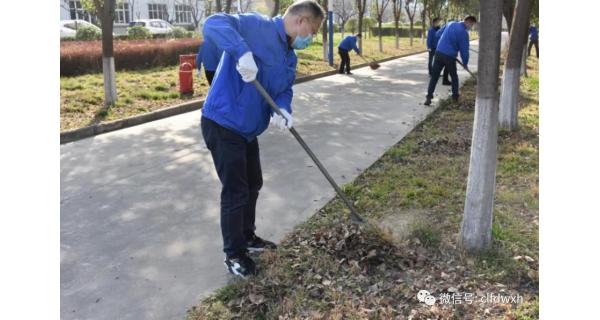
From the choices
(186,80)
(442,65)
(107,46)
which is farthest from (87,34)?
(442,65)

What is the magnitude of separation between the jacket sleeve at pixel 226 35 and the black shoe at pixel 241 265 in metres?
1.18

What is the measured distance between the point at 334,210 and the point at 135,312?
71.5 inches

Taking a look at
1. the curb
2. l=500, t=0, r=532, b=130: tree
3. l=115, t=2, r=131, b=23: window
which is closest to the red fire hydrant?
the curb

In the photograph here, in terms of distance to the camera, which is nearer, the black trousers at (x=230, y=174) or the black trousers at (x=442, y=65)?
the black trousers at (x=230, y=174)

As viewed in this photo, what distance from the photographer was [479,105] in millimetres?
3094

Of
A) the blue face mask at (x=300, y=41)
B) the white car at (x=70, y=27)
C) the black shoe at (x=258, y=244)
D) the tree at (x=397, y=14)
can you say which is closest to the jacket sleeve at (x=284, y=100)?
the blue face mask at (x=300, y=41)

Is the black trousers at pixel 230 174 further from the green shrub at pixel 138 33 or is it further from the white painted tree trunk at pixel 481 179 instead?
the green shrub at pixel 138 33

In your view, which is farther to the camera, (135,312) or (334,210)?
(334,210)

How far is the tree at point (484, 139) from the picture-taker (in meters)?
2.95

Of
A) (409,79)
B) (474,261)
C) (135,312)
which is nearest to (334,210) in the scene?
(474,261)

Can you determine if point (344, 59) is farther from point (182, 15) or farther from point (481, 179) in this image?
point (182, 15)

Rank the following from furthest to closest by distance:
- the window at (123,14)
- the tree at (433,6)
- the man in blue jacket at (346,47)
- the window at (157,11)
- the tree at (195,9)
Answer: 1. the window at (157,11)
2. the window at (123,14)
3. the tree at (195,9)
4. the tree at (433,6)
5. the man in blue jacket at (346,47)

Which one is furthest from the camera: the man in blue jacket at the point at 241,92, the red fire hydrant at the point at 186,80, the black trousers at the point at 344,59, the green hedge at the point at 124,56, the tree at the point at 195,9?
the tree at the point at 195,9

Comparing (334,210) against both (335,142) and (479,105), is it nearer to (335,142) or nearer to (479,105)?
(479,105)
